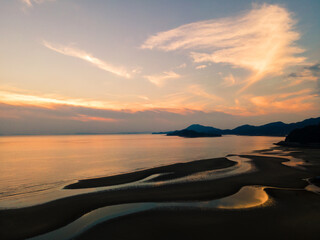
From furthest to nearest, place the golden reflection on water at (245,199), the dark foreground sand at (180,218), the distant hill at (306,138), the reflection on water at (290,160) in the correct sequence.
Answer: the distant hill at (306,138) < the reflection on water at (290,160) < the golden reflection on water at (245,199) < the dark foreground sand at (180,218)

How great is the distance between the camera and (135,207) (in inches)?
652

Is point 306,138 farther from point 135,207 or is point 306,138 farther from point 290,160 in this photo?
point 135,207

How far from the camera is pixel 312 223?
13.1m

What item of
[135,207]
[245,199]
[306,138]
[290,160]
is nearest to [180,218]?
[135,207]

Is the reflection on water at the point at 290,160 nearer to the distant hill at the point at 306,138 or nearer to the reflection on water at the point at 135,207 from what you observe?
the reflection on water at the point at 135,207

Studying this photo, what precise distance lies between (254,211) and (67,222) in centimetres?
1556

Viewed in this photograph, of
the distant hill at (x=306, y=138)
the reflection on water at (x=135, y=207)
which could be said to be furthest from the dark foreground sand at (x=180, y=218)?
the distant hill at (x=306, y=138)

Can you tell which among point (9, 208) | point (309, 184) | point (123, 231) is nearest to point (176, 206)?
point (123, 231)

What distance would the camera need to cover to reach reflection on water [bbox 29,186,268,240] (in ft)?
40.4

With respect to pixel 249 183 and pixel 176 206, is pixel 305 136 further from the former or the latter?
pixel 176 206

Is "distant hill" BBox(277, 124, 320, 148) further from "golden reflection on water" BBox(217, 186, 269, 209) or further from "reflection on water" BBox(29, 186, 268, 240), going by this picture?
"reflection on water" BBox(29, 186, 268, 240)

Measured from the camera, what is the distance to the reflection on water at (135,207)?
1233 centimetres

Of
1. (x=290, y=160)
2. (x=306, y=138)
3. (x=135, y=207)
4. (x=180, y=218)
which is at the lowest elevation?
(x=290, y=160)

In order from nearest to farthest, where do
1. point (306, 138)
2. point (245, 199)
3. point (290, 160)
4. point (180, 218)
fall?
point (180, 218) → point (245, 199) → point (290, 160) → point (306, 138)
